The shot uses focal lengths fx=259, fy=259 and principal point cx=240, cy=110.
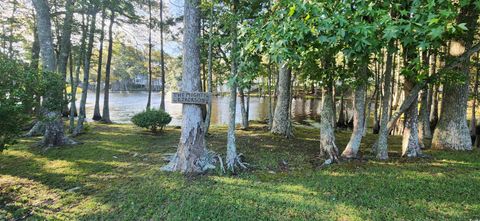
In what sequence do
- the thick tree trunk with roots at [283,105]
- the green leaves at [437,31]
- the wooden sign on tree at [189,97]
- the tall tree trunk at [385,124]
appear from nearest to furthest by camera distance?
1. the green leaves at [437,31]
2. the wooden sign on tree at [189,97]
3. the tall tree trunk at [385,124]
4. the thick tree trunk with roots at [283,105]

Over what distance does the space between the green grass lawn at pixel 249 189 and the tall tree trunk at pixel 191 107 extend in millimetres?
334

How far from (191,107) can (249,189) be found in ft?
6.57

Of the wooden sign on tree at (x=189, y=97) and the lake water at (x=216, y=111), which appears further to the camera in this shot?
the lake water at (x=216, y=111)

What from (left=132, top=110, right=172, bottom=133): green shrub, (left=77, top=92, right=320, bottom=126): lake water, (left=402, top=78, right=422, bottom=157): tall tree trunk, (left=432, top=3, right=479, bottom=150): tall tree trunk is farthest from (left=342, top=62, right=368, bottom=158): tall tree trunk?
(left=77, top=92, right=320, bottom=126): lake water

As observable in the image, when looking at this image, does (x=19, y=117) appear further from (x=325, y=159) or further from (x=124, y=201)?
(x=325, y=159)

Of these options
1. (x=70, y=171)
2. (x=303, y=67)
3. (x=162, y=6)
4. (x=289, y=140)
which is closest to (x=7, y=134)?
(x=70, y=171)

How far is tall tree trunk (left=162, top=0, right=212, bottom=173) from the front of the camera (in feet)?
17.2

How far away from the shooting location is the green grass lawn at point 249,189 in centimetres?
371

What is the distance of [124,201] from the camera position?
4137 millimetres

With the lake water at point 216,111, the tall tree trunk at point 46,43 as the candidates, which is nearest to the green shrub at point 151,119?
the tall tree trunk at point 46,43

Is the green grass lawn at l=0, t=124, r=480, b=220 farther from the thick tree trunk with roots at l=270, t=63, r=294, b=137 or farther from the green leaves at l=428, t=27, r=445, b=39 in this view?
the thick tree trunk with roots at l=270, t=63, r=294, b=137

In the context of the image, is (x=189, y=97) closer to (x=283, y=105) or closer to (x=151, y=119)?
(x=283, y=105)

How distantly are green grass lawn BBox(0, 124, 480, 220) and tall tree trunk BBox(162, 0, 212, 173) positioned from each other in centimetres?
33

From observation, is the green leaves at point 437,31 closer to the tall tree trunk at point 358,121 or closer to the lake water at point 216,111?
the tall tree trunk at point 358,121
